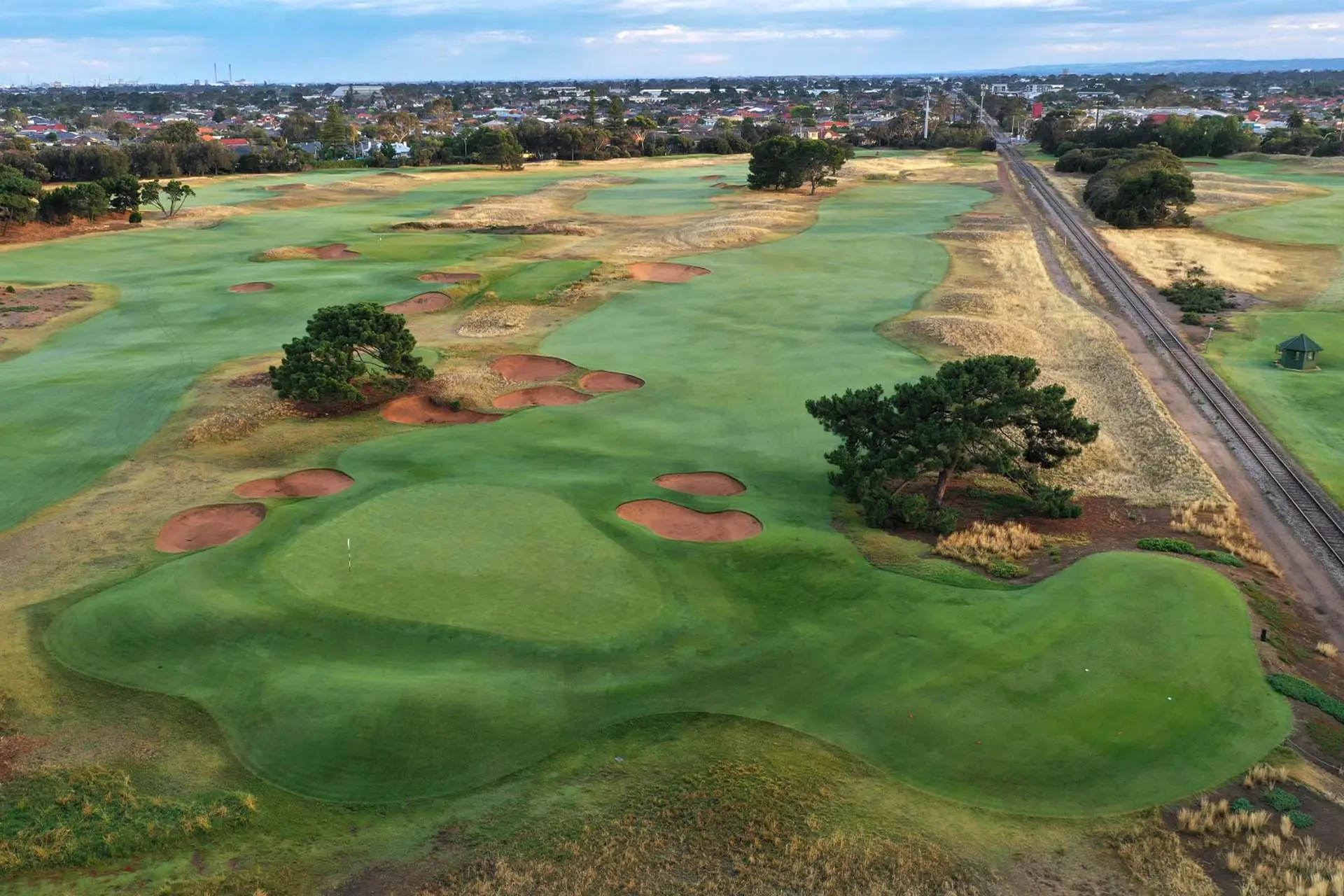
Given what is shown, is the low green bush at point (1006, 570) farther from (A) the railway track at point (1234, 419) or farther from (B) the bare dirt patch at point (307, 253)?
(B) the bare dirt patch at point (307, 253)

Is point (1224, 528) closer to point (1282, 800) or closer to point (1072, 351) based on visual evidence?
point (1282, 800)

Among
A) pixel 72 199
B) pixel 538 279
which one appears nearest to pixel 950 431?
pixel 538 279

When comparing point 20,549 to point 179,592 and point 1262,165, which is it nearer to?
point 179,592

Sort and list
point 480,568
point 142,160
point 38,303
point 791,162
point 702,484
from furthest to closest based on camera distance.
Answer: point 142,160
point 791,162
point 38,303
point 702,484
point 480,568

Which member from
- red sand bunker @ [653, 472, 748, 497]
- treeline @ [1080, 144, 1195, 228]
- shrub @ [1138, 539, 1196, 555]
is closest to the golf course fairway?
red sand bunker @ [653, 472, 748, 497]

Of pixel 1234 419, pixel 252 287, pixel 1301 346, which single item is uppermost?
pixel 252 287

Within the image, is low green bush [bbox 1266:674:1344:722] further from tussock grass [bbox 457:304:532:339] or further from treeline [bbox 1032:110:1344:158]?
treeline [bbox 1032:110:1344:158]
